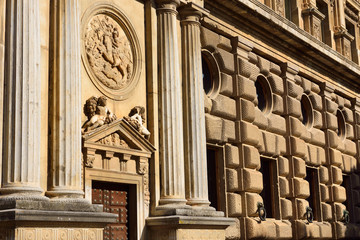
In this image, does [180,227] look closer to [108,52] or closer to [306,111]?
[108,52]

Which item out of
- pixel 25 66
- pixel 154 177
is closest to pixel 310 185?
pixel 154 177

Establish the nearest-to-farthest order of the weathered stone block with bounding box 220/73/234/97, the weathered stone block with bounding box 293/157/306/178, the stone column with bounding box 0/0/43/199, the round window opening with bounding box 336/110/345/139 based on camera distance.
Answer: the stone column with bounding box 0/0/43/199 < the weathered stone block with bounding box 220/73/234/97 < the weathered stone block with bounding box 293/157/306/178 < the round window opening with bounding box 336/110/345/139

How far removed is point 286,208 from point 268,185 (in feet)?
2.61

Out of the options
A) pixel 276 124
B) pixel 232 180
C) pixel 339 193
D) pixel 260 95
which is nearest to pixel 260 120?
pixel 276 124

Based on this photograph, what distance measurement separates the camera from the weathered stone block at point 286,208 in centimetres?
1739

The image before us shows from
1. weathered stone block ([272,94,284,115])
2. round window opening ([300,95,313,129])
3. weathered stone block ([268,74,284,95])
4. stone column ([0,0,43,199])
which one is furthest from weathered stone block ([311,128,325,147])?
stone column ([0,0,43,199])

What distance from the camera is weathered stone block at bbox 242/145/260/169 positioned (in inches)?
629

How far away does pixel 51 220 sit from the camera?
971 cm

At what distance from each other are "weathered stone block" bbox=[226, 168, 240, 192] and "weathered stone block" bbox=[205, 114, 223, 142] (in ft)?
2.78

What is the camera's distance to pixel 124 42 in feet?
42.1

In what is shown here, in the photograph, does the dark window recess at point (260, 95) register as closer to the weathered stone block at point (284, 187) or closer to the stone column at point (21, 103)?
the weathered stone block at point (284, 187)

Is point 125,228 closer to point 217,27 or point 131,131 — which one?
point 131,131

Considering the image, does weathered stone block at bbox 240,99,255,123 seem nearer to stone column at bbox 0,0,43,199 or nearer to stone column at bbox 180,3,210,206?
stone column at bbox 180,3,210,206

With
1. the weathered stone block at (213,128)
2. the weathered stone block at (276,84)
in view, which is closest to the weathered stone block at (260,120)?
the weathered stone block at (276,84)
